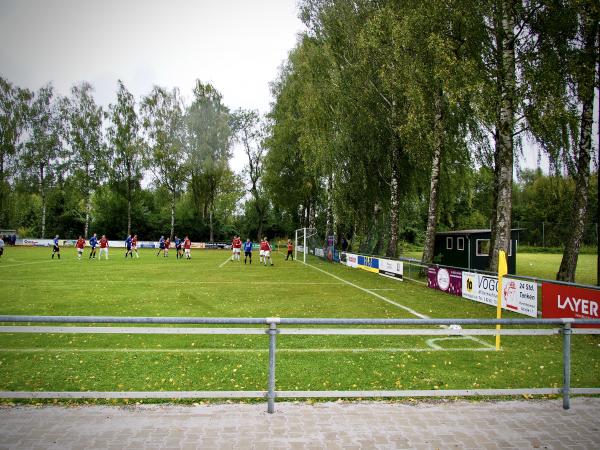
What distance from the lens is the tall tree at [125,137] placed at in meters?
56.0

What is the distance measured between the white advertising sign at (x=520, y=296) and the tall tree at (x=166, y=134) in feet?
164

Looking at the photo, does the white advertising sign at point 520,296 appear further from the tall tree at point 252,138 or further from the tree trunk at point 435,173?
the tall tree at point 252,138

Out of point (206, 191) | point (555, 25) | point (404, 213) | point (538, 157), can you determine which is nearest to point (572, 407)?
point (538, 157)

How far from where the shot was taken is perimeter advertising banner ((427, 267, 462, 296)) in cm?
1700

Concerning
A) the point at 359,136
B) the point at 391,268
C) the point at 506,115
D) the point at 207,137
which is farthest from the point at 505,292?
the point at 207,137

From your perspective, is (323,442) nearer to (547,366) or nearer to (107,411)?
(107,411)

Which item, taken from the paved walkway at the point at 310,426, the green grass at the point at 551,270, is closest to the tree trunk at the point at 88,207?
the green grass at the point at 551,270

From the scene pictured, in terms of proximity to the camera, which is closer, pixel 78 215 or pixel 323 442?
pixel 323 442

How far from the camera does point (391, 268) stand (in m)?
22.7

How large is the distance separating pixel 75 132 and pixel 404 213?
44.5 meters

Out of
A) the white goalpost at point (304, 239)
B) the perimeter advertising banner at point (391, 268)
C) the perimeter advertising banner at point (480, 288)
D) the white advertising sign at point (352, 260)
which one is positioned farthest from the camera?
the white goalpost at point (304, 239)

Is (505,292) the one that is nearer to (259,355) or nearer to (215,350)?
(259,355)

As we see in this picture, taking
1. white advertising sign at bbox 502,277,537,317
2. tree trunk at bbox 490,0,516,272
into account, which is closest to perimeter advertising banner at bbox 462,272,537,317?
white advertising sign at bbox 502,277,537,317

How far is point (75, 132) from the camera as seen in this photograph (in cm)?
5559
